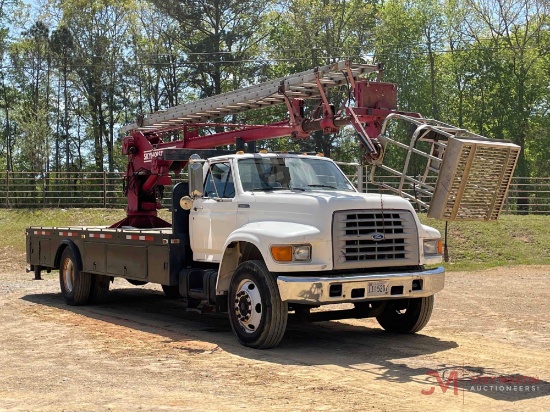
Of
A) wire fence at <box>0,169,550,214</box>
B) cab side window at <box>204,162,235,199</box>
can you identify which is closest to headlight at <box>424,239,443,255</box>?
cab side window at <box>204,162,235,199</box>

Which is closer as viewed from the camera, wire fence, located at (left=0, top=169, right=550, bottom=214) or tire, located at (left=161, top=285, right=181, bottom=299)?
tire, located at (left=161, top=285, right=181, bottom=299)

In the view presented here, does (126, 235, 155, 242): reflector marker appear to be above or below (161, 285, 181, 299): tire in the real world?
above

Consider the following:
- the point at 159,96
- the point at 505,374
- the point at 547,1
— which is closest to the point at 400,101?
the point at 547,1

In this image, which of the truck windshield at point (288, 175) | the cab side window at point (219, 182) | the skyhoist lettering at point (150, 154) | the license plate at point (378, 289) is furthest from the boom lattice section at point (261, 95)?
the license plate at point (378, 289)

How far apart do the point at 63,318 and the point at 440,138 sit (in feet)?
21.3

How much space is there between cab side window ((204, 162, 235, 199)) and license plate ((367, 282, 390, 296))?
91.5 inches

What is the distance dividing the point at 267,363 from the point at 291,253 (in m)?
1.27

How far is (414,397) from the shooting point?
743 centimetres

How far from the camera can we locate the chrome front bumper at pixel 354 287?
9344mm

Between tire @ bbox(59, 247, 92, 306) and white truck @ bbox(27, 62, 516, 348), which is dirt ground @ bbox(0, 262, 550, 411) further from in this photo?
white truck @ bbox(27, 62, 516, 348)

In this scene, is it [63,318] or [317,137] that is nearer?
[63,318]

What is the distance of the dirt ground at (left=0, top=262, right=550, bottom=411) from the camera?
7.32 meters

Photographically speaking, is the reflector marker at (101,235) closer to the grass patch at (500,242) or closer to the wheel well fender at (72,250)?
the wheel well fender at (72,250)

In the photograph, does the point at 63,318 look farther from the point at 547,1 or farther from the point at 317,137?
the point at 547,1
